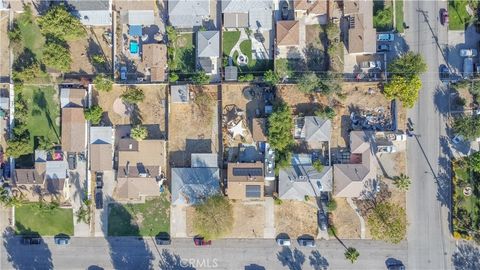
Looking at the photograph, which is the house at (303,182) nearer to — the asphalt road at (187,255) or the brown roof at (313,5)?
the asphalt road at (187,255)

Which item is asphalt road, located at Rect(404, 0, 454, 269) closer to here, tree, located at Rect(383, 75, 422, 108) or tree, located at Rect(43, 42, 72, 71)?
tree, located at Rect(383, 75, 422, 108)

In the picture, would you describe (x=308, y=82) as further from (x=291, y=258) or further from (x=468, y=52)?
(x=291, y=258)

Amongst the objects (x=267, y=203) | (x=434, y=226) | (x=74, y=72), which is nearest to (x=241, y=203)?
(x=267, y=203)

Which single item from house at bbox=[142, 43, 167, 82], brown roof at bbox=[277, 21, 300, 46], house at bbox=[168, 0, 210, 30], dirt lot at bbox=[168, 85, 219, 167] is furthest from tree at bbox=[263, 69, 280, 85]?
house at bbox=[142, 43, 167, 82]

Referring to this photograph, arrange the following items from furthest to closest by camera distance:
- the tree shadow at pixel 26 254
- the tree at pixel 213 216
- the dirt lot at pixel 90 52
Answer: the dirt lot at pixel 90 52
the tree shadow at pixel 26 254
the tree at pixel 213 216

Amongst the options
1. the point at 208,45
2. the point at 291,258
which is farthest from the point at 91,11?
the point at 291,258

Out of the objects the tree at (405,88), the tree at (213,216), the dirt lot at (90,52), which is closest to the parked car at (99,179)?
the tree at (213,216)

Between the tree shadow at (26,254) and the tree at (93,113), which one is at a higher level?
the tree at (93,113)
